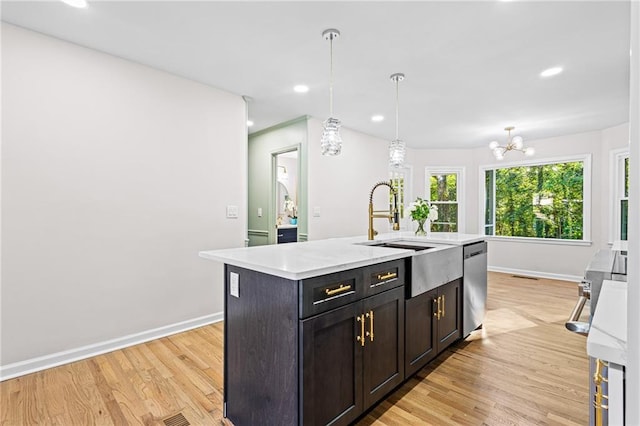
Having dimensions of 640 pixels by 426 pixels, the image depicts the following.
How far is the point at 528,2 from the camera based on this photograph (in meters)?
1.99

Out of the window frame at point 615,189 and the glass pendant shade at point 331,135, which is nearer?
the glass pendant shade at point 331,135

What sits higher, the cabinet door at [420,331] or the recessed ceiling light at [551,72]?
the recessed ceiling light at [551,72]

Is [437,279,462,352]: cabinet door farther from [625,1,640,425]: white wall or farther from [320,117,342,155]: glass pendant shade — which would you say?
[625,1,640,425]: white wall

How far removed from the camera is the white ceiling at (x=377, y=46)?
6.82ft

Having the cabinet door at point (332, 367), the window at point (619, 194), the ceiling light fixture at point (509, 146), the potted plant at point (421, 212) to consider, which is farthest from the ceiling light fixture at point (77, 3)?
the window at point (619, 194)

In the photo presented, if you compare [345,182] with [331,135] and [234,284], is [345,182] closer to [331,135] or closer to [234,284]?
[331,135]

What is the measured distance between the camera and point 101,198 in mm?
2623

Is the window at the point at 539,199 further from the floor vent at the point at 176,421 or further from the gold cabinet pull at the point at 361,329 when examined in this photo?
the floor vent at the point at 176,421

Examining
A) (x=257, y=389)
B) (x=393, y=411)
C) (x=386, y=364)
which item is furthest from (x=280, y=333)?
(x=393, y=411)

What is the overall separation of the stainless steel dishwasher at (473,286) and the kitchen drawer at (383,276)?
3.46ft

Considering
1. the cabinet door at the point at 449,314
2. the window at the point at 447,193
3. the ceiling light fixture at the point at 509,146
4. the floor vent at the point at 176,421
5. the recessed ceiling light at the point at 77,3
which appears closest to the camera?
the floor vent at the point at 176,421

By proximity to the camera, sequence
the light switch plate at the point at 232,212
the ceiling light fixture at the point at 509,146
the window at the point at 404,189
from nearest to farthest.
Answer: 1. the light switch plate at the point at 232,212
2. the ceiling light fixture at the point at 509,146
3. the window at the point at 404,189

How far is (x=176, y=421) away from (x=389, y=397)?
4.13 ft

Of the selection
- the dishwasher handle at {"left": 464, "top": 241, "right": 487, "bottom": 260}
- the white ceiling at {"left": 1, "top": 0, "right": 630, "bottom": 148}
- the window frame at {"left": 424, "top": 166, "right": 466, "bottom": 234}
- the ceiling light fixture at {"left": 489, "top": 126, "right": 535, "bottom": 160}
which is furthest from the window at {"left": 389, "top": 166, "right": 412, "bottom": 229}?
the dishwasher handle at {"left": 464, "top": 241, "right": 487, "bottom": 260}
